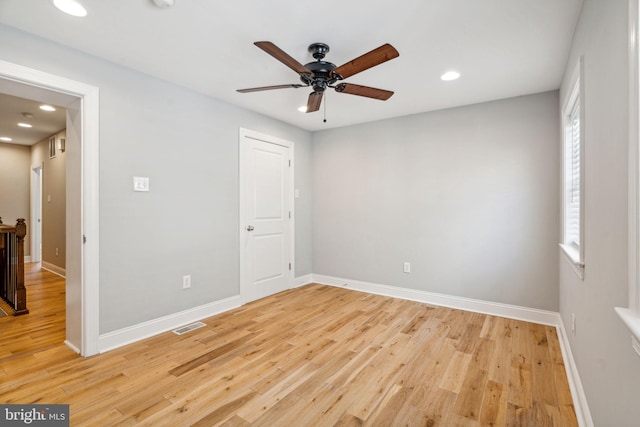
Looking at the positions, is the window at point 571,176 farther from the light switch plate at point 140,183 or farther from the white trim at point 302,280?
the light switch plate at point 140,183

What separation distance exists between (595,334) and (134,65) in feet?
12.3

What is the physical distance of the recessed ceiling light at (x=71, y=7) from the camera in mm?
1826

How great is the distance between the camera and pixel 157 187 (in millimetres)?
2895

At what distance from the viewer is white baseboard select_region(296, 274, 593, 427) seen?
5.94 feet

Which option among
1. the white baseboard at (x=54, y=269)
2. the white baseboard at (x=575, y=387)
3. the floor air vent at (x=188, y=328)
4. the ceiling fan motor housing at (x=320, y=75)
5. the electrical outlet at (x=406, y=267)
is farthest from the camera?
the white baseboard at (x=54, y=269)

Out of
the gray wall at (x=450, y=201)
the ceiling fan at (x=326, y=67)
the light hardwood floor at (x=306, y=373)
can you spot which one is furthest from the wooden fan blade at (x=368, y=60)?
the light hardwood floor at (x=306, y=373)

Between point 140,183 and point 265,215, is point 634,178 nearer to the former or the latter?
point 140,183

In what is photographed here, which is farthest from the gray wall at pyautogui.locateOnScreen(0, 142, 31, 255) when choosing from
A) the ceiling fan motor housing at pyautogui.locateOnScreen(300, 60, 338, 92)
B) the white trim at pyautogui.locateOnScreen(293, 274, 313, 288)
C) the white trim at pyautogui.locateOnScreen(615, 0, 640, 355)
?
the white trim at pyautogui.locateOnScreen(615, 0, 640, 355)

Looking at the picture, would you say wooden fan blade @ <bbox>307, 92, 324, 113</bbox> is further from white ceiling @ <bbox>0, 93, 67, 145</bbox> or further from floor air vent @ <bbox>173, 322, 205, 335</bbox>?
white ceiling @ <bbox>0, 93, 67, 145</bbox>

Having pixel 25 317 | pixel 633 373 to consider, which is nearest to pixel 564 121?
pixel 633 373

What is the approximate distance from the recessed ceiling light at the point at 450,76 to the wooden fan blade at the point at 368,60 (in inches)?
44.7

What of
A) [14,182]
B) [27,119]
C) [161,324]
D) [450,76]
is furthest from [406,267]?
[14,182]

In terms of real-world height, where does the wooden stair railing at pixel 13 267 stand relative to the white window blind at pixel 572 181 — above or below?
below

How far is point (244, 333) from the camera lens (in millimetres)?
2883
